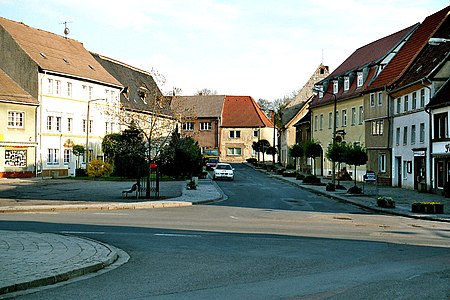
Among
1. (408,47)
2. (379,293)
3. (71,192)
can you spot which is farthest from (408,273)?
(408,47)

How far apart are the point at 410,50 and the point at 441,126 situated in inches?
529

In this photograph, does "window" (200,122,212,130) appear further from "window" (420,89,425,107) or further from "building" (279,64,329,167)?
"window" (420,89,425,107)

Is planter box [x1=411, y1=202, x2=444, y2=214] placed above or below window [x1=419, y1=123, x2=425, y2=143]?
below

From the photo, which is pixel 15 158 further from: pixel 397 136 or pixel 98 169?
pixel 397 136

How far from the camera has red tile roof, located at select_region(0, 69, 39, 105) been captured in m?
56.4

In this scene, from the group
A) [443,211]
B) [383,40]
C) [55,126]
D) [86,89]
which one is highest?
[383,40]

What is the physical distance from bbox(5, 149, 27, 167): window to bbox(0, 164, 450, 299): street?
110ft

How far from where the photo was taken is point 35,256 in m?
12.4

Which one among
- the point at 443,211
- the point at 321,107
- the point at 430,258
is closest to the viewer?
the point at 430,258

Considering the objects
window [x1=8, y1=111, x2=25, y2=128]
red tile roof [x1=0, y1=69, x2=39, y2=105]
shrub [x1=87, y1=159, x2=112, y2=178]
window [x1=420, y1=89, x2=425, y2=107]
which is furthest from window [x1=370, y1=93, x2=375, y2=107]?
window [x1=8, y1=111, x2=25, y2=128]

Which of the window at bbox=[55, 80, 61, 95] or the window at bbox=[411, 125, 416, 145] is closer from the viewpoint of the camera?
the window at bbox=[411, 125, 416, 145]

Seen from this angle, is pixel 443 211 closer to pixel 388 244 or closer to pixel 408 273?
pixel 388 244

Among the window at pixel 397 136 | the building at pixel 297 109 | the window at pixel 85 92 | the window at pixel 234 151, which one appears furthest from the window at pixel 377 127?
the window at pixel 234 151

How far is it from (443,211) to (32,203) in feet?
62.1
